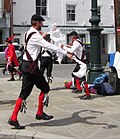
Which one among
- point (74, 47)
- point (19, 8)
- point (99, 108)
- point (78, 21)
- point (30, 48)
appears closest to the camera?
point (30, 48)

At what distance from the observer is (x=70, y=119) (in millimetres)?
7234

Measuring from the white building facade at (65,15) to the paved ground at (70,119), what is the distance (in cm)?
2342

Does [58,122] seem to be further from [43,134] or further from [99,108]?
[99,108]

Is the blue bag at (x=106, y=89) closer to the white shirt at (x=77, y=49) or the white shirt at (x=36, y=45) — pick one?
the white shirt at (x=77, y=49)

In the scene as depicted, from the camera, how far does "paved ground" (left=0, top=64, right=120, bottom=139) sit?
611cm

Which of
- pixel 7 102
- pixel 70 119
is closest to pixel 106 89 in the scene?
pixel 7 102

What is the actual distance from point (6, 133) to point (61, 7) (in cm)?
2941

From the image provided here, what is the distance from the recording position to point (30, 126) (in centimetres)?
670

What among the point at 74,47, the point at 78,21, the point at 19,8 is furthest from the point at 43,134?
the point at 78,21

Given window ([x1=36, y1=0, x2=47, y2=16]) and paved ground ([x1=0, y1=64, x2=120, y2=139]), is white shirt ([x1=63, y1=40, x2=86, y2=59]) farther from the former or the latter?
window ([x1=36, y1=0, x2=47, y2=16])

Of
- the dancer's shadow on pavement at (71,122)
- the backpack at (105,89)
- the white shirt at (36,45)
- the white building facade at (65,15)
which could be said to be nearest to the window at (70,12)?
the white building facade at (65,15)

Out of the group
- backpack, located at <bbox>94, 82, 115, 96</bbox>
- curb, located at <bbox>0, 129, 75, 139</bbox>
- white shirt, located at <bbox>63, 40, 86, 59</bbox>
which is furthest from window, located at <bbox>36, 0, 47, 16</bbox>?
curb, located at <bbox>0, 129, 75, 139</bbox>

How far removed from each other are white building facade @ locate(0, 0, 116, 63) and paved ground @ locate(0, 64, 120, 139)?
76.8 ft

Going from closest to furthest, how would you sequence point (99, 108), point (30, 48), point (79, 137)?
1. point (79, 137)
2. point (30, 48)
3. point (99, 108)
